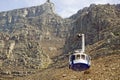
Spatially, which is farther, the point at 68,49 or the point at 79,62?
the point at 68,49

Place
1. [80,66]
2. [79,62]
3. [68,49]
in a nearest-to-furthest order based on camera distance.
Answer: [80,66]
[79,62]
[68,49]

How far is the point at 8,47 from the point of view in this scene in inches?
4476

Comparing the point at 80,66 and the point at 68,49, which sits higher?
the point at 68,49

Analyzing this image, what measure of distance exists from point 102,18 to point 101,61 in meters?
39.9

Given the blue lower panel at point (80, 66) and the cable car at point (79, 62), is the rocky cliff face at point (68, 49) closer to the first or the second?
the cable car at point (79, 62)

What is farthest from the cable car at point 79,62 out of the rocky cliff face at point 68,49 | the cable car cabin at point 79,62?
the rocky cliff face at point 68,49

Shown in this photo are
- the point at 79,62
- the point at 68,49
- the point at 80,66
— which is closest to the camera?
the point at 80,66

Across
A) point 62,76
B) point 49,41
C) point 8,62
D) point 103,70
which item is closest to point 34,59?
Answer: point 8,62

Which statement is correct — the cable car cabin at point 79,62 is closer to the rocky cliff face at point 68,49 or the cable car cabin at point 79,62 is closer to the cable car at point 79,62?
the cable car at point 79,62

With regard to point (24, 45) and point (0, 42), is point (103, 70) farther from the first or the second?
point (0, 42)

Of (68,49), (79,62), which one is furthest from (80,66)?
(68,49)

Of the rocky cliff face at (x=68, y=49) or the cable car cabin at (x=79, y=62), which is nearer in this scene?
the cable car cabin at (x=79, y=62)

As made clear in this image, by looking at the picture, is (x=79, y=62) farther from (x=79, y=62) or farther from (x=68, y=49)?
(x=68, y=49)

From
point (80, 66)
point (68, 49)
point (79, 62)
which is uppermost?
point (68, 49)
